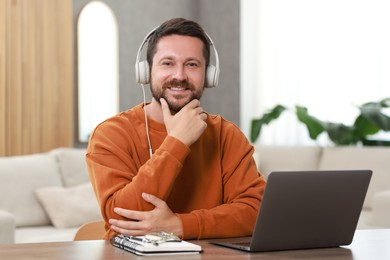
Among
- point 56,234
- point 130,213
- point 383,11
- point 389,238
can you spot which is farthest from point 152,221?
point 383,11

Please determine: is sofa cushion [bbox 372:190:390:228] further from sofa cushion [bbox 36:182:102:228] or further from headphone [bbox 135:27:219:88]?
headphone [bbox 135:27:219:88]

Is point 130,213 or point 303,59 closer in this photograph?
point 130,213

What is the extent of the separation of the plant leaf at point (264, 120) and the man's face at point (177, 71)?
3706mm

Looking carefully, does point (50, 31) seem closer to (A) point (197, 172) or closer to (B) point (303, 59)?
(B) point (303, 59)

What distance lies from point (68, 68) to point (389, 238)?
3.62m

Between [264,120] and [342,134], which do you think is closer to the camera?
[342,134]

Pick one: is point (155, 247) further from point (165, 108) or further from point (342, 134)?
point (342, 134)

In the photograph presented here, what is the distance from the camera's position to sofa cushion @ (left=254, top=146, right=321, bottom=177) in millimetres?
5496

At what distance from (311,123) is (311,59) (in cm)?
66

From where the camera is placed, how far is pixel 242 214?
2.04 metres

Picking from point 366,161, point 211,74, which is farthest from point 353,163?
point 211,74

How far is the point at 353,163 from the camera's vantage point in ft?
17.0

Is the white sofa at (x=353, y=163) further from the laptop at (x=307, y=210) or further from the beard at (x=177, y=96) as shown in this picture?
the laptop at (x=307, y=210)

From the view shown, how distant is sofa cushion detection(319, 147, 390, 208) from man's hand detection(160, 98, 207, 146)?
300cm
